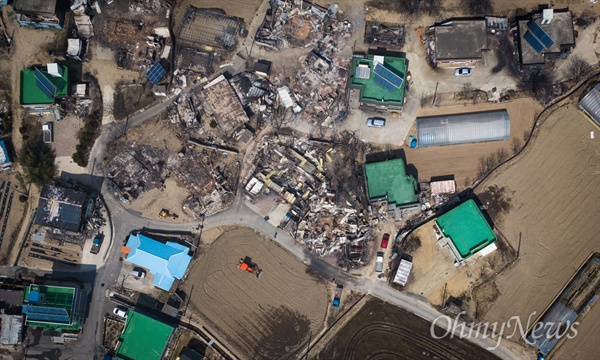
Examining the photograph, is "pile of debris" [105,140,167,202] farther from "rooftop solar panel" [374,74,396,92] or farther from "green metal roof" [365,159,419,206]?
"rooftop solar panel" [374,74,396,92]

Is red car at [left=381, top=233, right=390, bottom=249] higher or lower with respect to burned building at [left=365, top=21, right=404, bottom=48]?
lower

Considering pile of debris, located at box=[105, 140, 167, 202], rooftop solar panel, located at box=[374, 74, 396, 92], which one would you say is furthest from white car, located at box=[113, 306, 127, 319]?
rooftop solar panel, located at box=[374, 74, 396, 92]

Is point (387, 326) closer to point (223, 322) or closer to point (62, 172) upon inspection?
point (223, 322)

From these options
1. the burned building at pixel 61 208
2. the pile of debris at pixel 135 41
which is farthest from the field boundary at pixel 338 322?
the pile of debris at pixel 135 41

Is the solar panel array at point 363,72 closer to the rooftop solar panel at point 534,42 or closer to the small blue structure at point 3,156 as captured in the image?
the rooftop solar panel at point 534,42

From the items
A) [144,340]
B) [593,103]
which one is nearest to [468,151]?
[593,103]

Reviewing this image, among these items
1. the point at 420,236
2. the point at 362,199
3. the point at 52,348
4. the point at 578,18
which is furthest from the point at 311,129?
the point at 52,348
